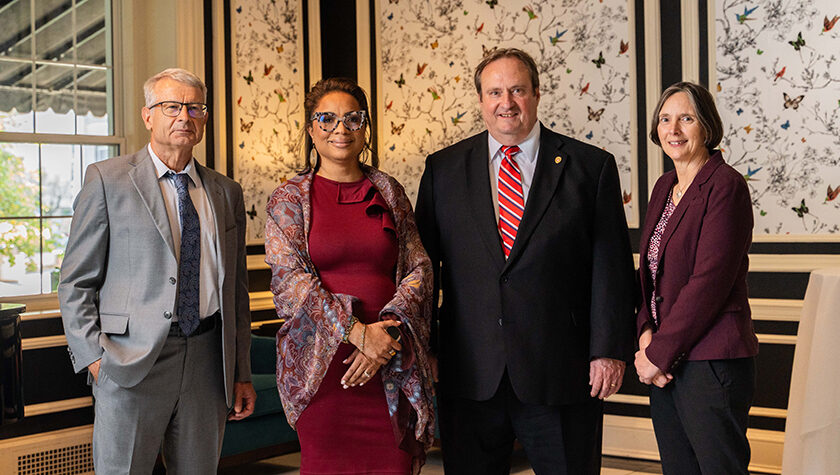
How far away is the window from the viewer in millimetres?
4234

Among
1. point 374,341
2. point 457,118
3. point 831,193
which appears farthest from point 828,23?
point 374,341

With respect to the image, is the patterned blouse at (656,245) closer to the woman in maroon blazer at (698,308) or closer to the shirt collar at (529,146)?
the woman in maroon blazer at (698,308)

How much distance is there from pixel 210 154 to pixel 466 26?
168 centimetres

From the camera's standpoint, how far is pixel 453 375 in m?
2.45

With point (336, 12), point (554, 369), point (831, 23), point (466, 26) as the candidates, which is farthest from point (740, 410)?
point (336, 12)

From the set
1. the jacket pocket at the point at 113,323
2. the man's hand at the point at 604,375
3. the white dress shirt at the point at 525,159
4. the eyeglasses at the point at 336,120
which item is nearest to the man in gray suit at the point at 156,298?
the jacket pocket at the point at 113,323

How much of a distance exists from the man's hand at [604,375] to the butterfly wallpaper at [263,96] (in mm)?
3156

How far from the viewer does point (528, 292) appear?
7.72 ft

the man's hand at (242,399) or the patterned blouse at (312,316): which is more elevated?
the patterned blouse at (312,316)

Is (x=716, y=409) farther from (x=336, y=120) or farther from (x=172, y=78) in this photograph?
(x=172, y=78)

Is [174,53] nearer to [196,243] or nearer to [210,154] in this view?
[210,154]

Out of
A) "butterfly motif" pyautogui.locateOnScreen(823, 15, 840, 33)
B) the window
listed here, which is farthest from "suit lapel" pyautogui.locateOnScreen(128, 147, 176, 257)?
"butterfly motif" pyautogui.locateOnScreen(823, 15, 840, 33)

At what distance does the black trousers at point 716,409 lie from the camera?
2.32 meters

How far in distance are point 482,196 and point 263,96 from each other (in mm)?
3121
